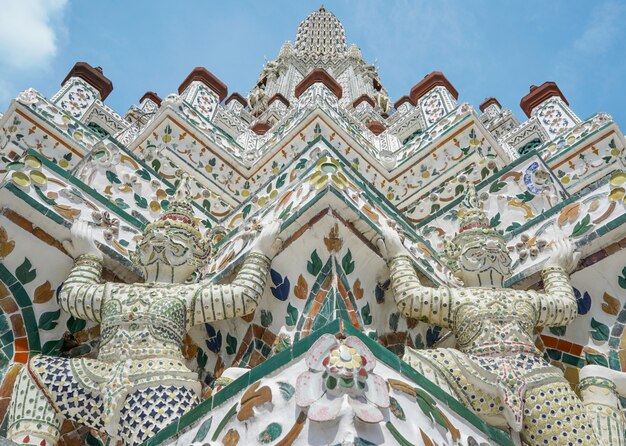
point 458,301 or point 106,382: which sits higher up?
point 458,301

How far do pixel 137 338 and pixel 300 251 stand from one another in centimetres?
103

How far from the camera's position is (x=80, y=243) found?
404 centimetres

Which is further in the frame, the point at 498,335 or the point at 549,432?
the point at 498,335

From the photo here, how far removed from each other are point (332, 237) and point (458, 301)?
2.57 ft

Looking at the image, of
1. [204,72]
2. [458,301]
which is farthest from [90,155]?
[204,72]

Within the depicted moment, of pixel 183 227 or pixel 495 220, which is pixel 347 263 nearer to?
pixel 183 227

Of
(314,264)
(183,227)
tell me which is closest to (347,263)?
(314,264)

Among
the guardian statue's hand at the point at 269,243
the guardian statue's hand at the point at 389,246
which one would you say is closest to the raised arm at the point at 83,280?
the guardian statue's hand at the point at 269,243

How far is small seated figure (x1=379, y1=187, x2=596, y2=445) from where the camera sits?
3.17m

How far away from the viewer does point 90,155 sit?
5.38 metres

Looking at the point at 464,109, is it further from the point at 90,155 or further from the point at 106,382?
the point at 106,382

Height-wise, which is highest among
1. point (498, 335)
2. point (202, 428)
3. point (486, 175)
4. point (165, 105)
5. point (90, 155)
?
point (165, 105)

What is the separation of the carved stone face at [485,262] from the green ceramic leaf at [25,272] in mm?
2491

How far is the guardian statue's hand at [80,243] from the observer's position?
→ 4.04m
